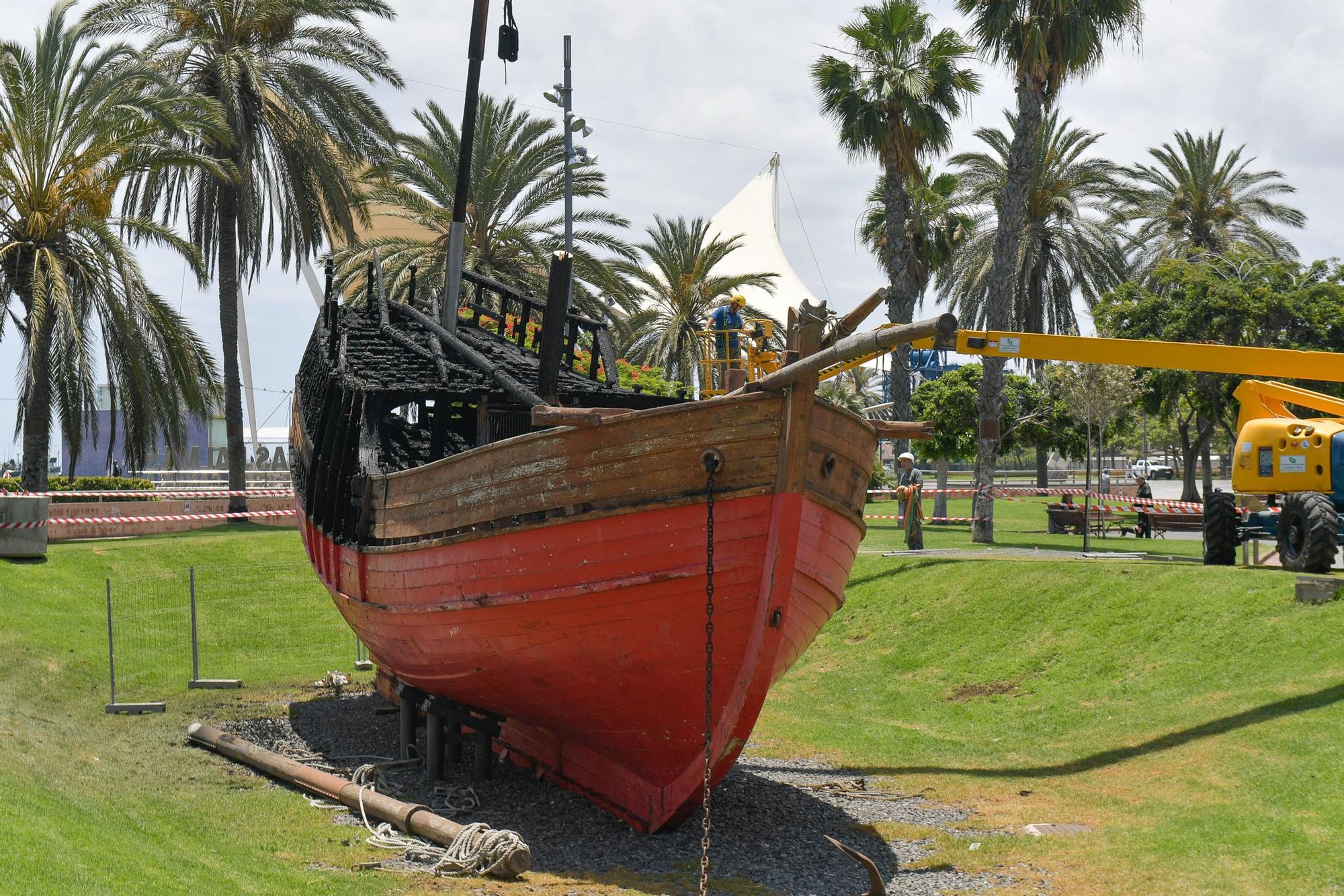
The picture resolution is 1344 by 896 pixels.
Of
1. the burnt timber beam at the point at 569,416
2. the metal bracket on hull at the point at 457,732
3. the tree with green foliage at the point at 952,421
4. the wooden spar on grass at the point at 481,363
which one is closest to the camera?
the burnt timber beam at the point at 569,416

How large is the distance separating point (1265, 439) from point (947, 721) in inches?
222

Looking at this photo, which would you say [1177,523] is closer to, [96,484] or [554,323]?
[554,323]

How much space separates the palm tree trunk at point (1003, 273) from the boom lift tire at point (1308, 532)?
32.9ft

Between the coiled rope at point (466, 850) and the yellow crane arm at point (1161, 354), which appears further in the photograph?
the yellow crane arm at point (1161, 354)

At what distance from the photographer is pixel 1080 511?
90.1 feet

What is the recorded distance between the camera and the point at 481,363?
1127 cm

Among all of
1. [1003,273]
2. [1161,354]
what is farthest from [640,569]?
[1003,273]

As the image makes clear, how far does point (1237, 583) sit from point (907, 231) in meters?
24.2

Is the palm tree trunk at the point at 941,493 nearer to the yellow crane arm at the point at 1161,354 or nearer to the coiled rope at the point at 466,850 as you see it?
the yellow crane arm at the point at 1161,354

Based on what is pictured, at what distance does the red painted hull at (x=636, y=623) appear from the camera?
789cm

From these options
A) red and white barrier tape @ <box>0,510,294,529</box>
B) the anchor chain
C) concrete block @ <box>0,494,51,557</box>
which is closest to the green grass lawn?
concrete block @ <box>0,494,51,557</box>

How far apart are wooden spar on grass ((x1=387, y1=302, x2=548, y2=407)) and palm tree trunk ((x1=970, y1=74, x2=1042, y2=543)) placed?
515 inches

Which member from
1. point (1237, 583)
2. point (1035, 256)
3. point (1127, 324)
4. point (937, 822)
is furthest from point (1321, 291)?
point (937, 822)

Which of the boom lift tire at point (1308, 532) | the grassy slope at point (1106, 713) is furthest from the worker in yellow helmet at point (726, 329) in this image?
the boom lift tire at point (1308, 532)
